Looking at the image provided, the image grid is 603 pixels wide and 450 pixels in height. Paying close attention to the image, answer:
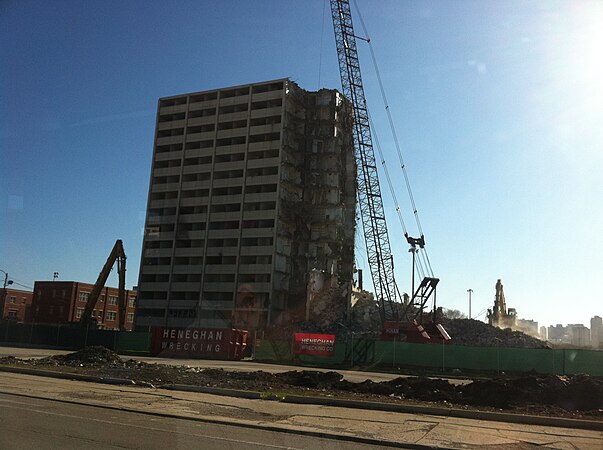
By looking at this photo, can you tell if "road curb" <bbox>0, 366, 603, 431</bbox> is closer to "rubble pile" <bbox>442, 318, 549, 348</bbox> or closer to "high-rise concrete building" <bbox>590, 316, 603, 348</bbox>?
"rubble pile" <bbox>442, 318, 549, 348</bbox>

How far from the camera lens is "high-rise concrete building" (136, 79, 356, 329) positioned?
99.6m

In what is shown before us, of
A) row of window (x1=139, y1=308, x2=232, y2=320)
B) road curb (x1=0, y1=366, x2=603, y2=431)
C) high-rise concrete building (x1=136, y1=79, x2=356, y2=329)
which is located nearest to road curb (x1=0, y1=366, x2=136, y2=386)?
road curb (x1=0, y1=366, x2=603, y2=431)

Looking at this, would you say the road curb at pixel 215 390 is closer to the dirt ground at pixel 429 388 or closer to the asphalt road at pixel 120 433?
the dirt ground at pixel 429 388

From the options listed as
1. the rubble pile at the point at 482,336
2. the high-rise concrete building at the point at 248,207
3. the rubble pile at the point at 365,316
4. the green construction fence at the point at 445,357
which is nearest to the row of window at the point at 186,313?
the high-rise concrete building at the point at 248,207

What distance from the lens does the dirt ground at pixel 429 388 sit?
18531 mm

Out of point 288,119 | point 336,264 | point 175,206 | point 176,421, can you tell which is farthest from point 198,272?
point 176,421

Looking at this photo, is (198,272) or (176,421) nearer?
(176,421)

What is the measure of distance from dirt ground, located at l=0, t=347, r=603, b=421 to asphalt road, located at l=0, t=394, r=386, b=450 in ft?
24.4

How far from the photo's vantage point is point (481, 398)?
63.8 feet

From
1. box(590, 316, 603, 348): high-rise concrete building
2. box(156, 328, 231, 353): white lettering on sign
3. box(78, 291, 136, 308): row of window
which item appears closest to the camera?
box(156, 328, 231, 353): white lettering on sign

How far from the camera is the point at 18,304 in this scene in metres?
97.1

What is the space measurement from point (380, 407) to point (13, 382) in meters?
12.8

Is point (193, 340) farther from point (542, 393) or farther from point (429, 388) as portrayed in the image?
point (542, 393)

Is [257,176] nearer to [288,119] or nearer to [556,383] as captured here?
[288,119]
